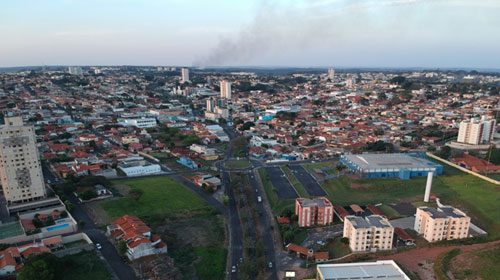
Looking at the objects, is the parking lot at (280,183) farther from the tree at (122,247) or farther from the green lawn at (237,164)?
the tree at (122,247)

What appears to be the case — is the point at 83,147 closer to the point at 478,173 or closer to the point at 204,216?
the point at 204,216

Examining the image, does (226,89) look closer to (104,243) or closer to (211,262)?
(104,243)

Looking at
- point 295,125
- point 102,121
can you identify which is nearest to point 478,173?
point 295,125

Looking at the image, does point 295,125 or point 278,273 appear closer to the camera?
point 278,273

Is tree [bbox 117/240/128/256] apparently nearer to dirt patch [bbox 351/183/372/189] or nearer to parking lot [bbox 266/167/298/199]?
parking lot [bbox 266/167/298/199]

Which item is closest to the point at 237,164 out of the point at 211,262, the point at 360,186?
the point at 360,186
